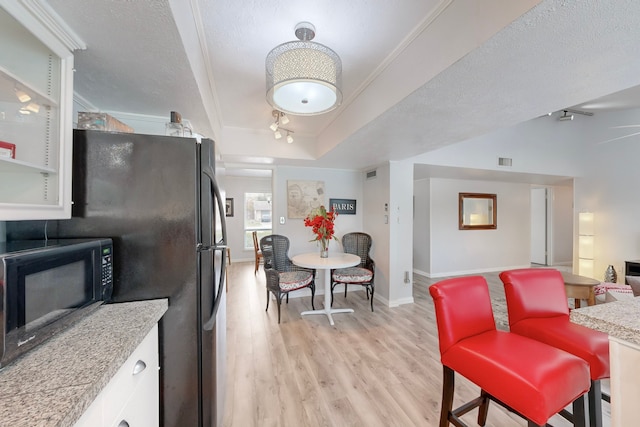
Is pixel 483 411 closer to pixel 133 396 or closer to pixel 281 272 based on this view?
pixel 133 396

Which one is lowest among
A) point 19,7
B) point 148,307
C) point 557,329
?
point 557,329

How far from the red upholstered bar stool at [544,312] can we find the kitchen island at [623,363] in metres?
0.54

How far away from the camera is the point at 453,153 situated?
4.00m

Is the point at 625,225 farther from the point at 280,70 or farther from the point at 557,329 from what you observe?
the point at 280,70

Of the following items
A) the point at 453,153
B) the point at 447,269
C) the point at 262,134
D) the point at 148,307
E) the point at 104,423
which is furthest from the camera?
the point at 447,269

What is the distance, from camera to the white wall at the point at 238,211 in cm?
673

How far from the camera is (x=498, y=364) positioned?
1079mm

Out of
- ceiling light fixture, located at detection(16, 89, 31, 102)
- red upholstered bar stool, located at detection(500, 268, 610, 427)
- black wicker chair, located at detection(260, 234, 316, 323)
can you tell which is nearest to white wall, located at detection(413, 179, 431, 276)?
black wicker chair, located at detection(260, 234, 316, 323)

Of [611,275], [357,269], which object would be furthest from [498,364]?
[611,275]

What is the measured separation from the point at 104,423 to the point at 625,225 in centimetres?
719

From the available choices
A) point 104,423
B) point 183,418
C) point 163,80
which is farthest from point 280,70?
point 183,418

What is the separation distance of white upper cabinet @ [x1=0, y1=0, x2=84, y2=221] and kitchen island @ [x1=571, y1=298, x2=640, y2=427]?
6.81ft

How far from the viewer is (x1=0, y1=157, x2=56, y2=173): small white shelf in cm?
87

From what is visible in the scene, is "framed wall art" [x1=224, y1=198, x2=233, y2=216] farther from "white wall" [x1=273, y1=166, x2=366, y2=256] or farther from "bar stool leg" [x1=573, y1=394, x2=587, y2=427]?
"bar stool leg" [x1=573, y1=394, x2=587, y2=427]
